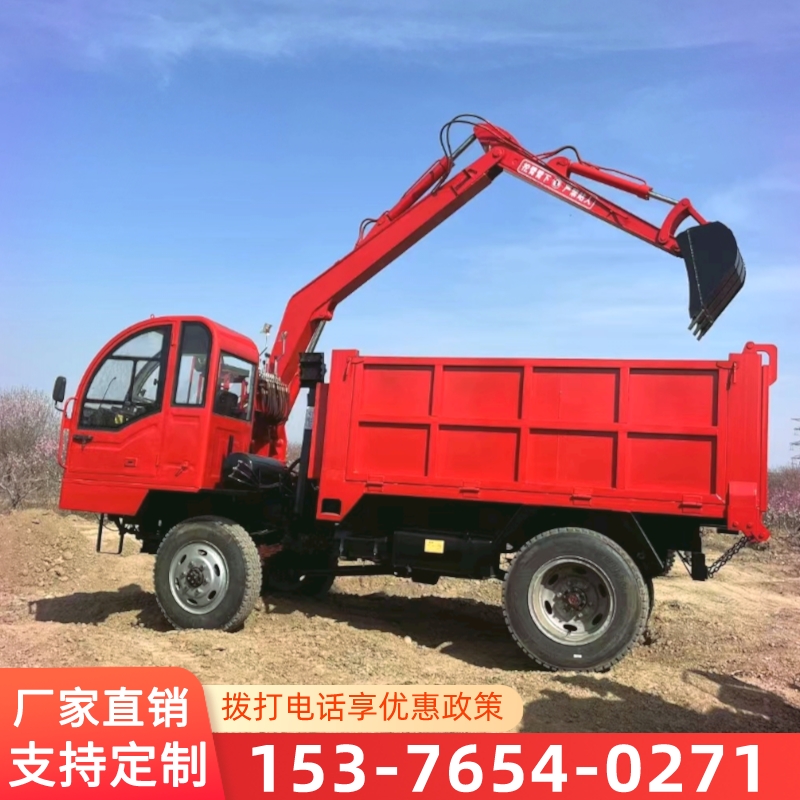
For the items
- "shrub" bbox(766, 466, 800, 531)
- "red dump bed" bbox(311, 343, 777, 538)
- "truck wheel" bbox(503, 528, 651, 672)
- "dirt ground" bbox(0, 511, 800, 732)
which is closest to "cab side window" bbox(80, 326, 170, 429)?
"red dump bed" bbox(311, 343, 777, 538)

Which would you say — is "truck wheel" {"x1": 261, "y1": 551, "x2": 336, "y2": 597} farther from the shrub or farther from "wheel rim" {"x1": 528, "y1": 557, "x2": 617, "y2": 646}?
the shrub

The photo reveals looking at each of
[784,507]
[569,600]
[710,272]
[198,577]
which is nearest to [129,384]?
[198,577]

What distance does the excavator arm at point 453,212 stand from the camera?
6.90m

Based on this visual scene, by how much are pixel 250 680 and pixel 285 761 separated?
171cm

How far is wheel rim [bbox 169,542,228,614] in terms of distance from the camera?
22.8ft

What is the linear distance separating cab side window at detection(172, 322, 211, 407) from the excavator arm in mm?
956

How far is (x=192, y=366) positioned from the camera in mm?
7223

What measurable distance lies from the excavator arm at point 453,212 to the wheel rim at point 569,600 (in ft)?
8.09

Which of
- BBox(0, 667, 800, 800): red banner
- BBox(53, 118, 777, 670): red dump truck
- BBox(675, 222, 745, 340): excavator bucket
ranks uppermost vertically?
BBox(675, 222, 745, 340): excavator bucket

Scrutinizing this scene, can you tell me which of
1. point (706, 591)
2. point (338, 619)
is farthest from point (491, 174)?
point (706, 591)

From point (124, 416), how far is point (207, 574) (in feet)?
5.61

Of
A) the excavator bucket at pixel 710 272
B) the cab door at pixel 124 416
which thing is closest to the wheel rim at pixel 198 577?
the cab door at pixel 124 416

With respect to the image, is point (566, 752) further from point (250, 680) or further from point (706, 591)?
point (706, 591)

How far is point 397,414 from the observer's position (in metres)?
6.68
